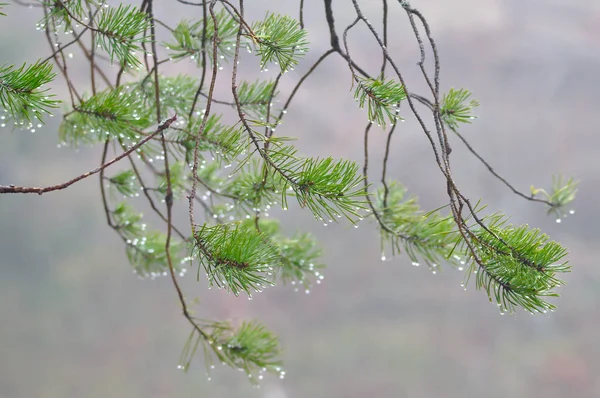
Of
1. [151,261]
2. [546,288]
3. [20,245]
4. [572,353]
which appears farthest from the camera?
[20,245]

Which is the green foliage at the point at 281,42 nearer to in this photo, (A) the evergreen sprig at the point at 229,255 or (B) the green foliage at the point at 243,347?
(A) the evergreen sprig at the point at 229,255

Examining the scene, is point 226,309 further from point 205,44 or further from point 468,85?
point 205,44

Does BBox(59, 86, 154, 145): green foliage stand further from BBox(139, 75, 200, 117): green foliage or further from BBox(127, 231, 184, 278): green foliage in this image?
BBox(127, 231, 184, 278): green foliage

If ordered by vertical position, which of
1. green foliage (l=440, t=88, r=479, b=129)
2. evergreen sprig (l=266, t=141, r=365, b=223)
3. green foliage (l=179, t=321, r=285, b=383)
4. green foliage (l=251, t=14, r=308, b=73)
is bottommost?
evergreen sprig (l=266, t=141, r=365, b=223)

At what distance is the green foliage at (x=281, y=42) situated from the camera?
363 mm

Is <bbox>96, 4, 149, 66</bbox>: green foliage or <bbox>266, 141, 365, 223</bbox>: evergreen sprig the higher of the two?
<bbox>96, 4, 149, 66</bbox>: green foliage

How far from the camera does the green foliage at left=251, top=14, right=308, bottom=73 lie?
363 mm

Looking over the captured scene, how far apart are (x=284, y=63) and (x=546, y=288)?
0.62ft

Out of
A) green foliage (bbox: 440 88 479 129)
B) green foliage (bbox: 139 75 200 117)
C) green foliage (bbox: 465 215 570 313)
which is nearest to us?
green foliage (bbox: 465 215 570 313)

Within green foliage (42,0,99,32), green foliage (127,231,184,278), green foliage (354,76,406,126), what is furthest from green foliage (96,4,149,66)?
green foliage (127,231,184,278)

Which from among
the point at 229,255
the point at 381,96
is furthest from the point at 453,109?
the point at 229,255

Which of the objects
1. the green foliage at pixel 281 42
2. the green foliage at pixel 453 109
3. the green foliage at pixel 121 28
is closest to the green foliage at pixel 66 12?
the green foliage at pixel 121 28

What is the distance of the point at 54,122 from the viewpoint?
1241 millimetres

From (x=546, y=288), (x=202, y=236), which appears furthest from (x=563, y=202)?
(x=202, y=236)
